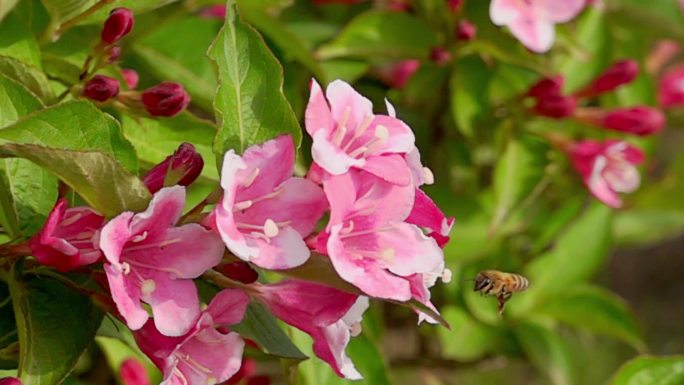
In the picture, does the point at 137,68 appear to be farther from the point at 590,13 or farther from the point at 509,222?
the point at 590,13

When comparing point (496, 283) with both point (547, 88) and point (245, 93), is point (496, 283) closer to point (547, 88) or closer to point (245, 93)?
point (245, 93)

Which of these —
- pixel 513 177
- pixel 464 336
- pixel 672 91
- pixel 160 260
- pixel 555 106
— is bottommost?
pixel 464 336

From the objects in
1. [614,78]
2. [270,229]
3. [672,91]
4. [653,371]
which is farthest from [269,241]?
[672,91]

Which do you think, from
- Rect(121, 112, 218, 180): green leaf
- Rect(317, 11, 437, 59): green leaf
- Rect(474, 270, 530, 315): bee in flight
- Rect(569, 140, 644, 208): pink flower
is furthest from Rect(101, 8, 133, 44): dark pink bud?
Rect(569, 140, 644, 208): pink flower

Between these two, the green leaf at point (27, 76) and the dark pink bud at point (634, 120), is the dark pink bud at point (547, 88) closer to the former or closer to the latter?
the dark pink bud at point (634, 120)

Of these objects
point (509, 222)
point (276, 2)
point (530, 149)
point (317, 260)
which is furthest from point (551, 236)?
point (317, 260)

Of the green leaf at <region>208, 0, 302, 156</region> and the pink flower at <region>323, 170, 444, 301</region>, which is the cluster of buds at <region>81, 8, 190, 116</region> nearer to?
the green leaf at <region>208, 0, 302, 156</region>
